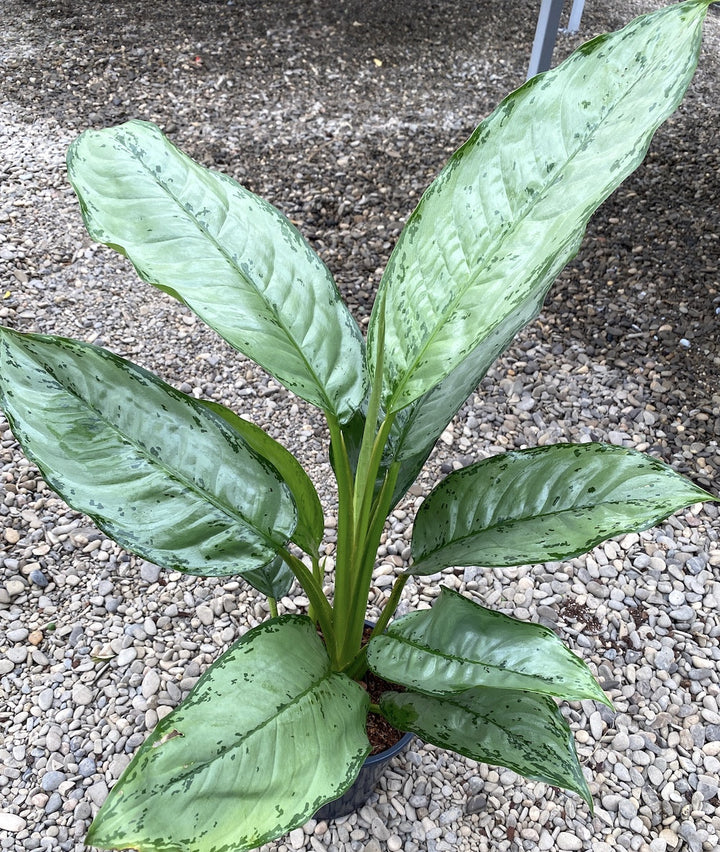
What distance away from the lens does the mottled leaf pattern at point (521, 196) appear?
66cm

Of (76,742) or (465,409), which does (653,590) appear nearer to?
(465,409)

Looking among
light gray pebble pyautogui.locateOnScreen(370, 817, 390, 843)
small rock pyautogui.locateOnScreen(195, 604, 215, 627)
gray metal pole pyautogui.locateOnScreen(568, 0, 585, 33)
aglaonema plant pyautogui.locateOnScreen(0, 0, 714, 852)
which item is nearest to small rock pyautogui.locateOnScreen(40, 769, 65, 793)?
small rock pyautogui.locateOnScreen(195, 604, 215, 627)

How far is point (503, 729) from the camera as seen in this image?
3.00 feet

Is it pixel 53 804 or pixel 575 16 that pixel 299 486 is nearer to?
pixel 53 804

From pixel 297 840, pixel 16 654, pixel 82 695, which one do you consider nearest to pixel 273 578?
pixel 297 840

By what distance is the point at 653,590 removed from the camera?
1.58m

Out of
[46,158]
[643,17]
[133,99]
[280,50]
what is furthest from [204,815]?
[280,50]

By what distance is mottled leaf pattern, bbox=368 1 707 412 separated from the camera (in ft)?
2.18

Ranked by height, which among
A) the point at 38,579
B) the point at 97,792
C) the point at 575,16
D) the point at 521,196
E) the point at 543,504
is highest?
the point at 521,196

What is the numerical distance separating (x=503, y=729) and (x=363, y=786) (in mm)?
353

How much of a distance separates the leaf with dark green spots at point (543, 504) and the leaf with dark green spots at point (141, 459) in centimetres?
22

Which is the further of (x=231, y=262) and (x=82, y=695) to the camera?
(x=82, y=695)

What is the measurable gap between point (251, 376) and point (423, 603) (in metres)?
0.78

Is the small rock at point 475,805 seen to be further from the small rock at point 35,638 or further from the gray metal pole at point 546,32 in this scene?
the gray metal pole at point 546,32
